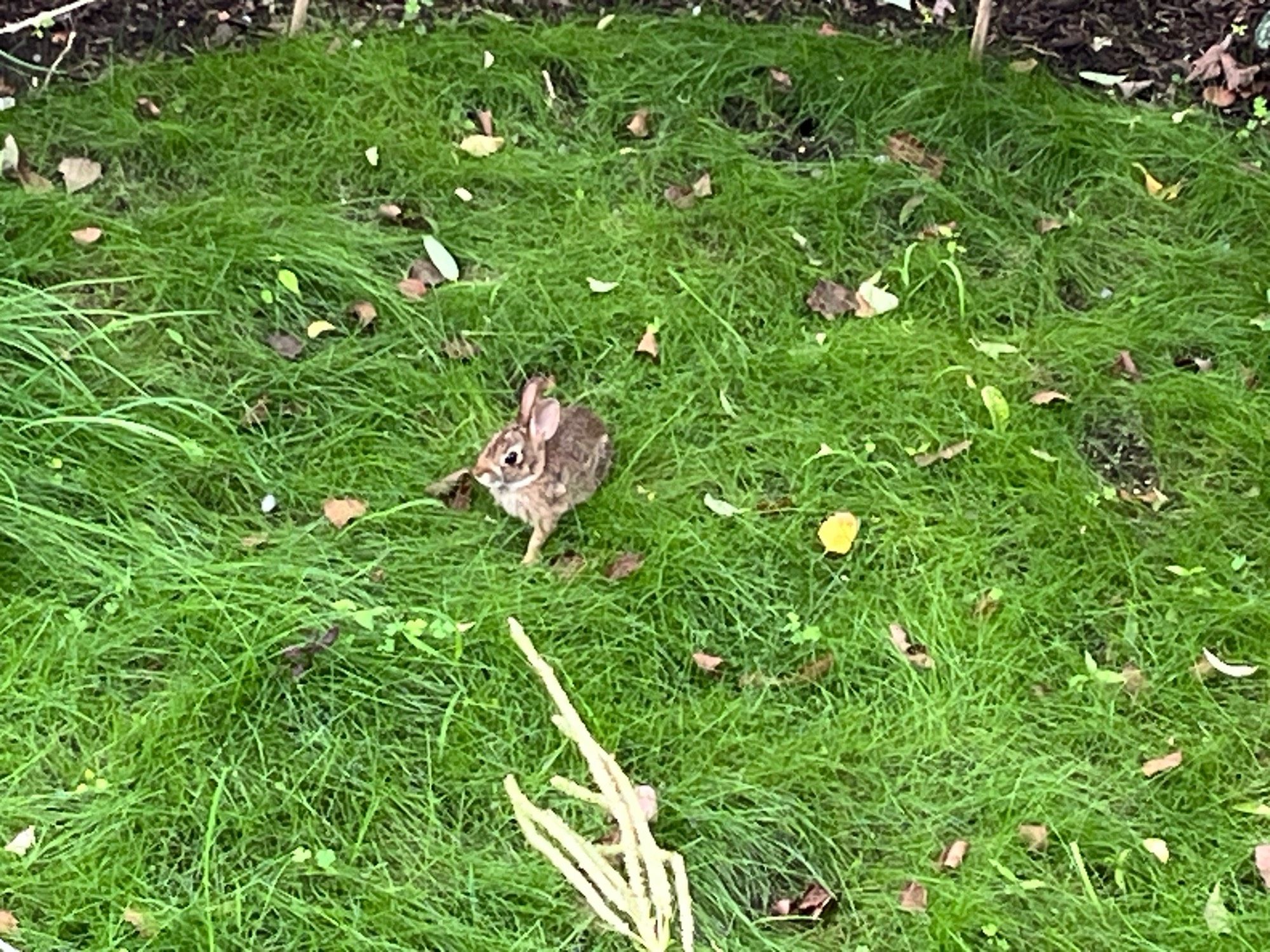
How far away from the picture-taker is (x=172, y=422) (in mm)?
3602

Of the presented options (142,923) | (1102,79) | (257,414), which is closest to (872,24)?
(1102,79)

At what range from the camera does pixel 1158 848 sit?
3084mm

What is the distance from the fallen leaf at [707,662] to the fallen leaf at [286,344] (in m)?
1.39

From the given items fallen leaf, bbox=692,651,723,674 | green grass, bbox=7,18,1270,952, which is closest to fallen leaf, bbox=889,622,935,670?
green grass, bbox=7,18,1270,952

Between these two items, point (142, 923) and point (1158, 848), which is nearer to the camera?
point (142, 923)

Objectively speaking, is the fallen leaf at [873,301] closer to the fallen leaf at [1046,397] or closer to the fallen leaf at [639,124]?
the fallen leaf at [1046,397]

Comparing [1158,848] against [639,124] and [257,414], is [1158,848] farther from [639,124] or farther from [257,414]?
[639,124]

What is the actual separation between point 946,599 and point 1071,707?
1.27ft

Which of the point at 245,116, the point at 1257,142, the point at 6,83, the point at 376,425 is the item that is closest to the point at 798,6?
the point at 1257,142

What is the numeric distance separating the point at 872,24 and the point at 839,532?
7.00ft

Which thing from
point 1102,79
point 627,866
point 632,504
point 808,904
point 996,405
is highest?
point 627,866

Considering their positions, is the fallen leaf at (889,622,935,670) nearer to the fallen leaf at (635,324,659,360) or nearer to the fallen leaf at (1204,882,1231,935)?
the fallen leaf at (1204,882,1231,935)

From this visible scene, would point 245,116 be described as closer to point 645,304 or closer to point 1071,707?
point 645,304

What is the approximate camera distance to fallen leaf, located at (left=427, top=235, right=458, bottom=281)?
4.02 m
